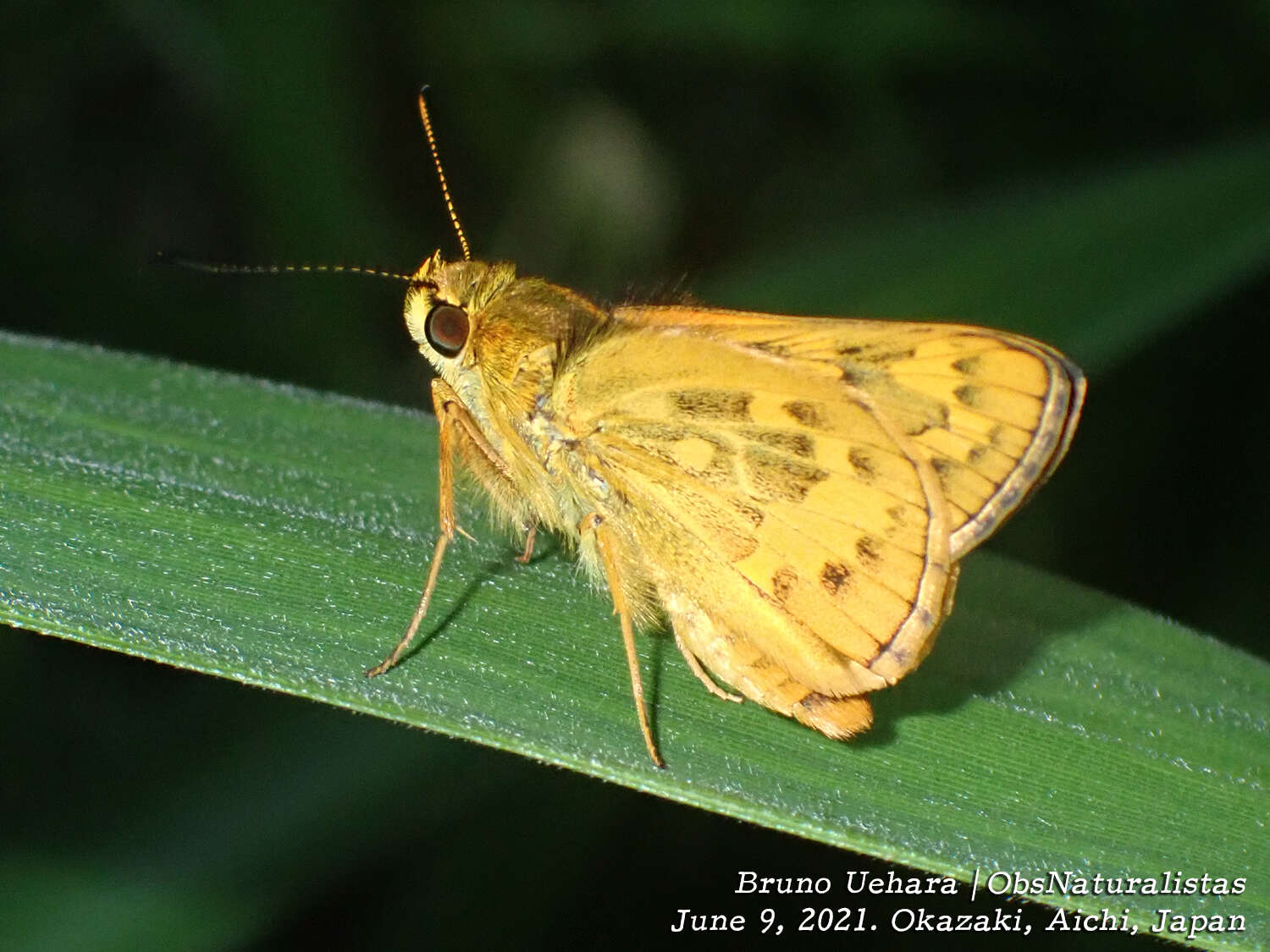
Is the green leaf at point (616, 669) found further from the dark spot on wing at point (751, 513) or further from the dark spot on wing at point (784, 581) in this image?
the dark spot on wing at point (751, 513)

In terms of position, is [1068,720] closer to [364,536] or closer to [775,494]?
[775,494]

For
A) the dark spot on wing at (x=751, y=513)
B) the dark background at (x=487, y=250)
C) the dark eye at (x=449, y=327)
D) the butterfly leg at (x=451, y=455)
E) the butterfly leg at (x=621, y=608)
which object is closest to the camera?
the butterfly leg at (x=621, y=608)

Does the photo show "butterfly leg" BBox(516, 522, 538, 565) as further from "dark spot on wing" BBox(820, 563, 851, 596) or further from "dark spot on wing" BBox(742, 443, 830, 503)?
"dark spot on wing" BBox(820, 563, 851, 596)

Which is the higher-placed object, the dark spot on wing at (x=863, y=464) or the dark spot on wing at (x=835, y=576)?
the dark spot on wing at (x=863, y=464)

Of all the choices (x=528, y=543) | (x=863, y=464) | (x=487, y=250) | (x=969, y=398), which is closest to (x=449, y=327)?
(x=528, y=543)

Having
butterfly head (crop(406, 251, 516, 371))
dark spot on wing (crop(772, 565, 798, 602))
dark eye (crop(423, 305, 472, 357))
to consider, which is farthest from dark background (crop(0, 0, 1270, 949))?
dark spot on wing (crop(772, 565, 798, 602))

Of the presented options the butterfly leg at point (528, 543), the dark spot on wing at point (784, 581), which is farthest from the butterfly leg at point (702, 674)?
the butterfly leg at point (528, 543)

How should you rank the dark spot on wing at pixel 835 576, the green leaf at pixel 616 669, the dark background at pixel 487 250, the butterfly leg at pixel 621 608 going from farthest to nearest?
the dark background at pixel 487 250
the dark spot on wing at pixel 835 576
the butterfly leg at pixel 621 608
the green leaf at pixel 616 669
